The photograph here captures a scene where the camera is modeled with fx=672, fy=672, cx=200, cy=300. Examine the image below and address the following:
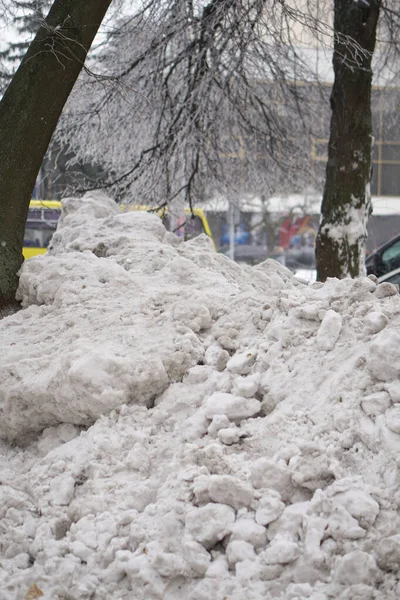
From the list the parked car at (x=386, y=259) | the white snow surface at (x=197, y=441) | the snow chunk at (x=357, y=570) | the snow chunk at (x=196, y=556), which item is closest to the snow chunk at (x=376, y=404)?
the white snow surface at (x=197, y=441)

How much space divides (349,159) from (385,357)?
16.2 feet

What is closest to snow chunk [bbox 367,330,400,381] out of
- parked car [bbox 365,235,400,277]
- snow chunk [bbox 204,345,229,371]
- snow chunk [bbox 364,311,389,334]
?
snow chunk [bbox 364,311,389,334]

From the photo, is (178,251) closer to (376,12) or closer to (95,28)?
(95,28)

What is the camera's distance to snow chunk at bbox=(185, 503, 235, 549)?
259 cm

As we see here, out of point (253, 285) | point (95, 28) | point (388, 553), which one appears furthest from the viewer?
point (95, 28)

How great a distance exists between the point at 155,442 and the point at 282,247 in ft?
72.0

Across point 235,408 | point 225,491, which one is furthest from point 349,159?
point 225,491

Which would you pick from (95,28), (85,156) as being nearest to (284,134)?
(85,156)

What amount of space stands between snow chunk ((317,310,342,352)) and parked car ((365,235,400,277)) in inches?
278

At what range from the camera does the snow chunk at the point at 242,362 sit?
11.4 feet

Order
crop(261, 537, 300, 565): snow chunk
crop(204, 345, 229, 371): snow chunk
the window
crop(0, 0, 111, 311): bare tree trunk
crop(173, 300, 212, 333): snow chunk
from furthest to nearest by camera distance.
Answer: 1. the window
2. crop(0, 0, 111, 311): bare tree trunk
3. crop(173, 300, 212, 333): snow chunk
4. crop(204, 345, 229, 371): snow chunk
5. crop(261, 537, 300, 565): snow chunk

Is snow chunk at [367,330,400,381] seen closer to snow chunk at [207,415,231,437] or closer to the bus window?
snow chunk at [207,415,231,437]

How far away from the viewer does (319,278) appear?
766cm

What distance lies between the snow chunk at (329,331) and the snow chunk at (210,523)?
3.45 ft
